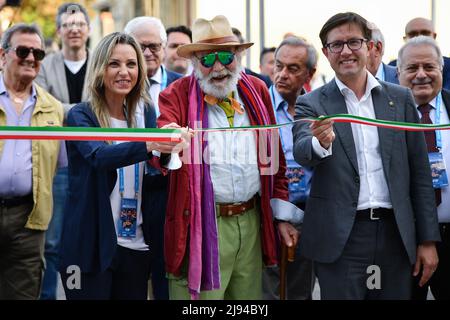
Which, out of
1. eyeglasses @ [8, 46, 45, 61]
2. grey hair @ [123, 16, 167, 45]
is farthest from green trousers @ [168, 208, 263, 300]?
grey hair @ [123, 16, 167, 45]

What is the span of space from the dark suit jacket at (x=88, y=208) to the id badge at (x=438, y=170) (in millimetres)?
1973

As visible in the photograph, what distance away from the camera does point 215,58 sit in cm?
512

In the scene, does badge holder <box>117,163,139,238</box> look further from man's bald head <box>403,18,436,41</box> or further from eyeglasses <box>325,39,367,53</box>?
man's bald head <box>403,18,436,41</box>

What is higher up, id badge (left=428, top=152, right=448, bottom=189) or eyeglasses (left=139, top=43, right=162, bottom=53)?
eyeglasses (left=139, top=43, right=162, bottom=53)

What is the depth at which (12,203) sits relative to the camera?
19.1ft

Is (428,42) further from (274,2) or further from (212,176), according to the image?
(274,2)

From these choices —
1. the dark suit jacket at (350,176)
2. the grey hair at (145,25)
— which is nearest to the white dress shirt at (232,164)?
the dark suit jacket at (350,176)

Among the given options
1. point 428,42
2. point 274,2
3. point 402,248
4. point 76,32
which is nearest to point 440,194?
point 402,248

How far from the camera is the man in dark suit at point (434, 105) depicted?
5.29 metres

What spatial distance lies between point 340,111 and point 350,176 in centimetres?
38

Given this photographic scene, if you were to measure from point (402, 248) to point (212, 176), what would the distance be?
3.86ft

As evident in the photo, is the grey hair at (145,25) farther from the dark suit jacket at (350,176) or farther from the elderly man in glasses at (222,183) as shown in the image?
the dark suit jacket at (350,176)

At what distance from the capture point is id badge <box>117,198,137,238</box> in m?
5.12

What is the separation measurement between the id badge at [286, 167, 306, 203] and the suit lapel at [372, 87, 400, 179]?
129 centimetres
